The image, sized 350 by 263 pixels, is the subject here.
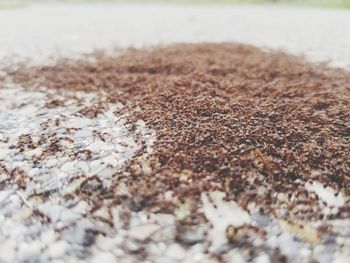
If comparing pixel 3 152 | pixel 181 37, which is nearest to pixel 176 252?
pixel 3 152

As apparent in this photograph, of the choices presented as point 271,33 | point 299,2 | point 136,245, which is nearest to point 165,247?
point 136,245

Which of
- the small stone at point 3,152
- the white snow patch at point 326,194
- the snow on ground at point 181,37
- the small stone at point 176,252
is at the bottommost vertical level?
the snow on ground at point 181,37

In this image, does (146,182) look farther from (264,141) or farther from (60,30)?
(60,30)

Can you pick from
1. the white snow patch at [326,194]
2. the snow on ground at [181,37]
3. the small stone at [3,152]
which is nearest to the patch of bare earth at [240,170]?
the white snow patch at [326,194]

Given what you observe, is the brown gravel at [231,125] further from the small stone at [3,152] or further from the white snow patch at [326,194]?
the small stone at [3,152]

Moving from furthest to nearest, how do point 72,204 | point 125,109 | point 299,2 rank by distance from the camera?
1. point 299,2
2. point 125,109
3. point 72,204

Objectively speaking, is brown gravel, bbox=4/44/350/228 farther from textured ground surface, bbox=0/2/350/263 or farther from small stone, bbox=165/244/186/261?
small stone, bbox=165/244/186/261

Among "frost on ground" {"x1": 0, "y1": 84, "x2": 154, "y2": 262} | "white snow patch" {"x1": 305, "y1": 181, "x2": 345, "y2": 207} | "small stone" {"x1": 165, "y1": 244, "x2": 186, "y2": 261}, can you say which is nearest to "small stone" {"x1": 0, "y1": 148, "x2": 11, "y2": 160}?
"frost on ground" {"x1": 0, "y1": 84, "x2": 154, "y2": 262}
